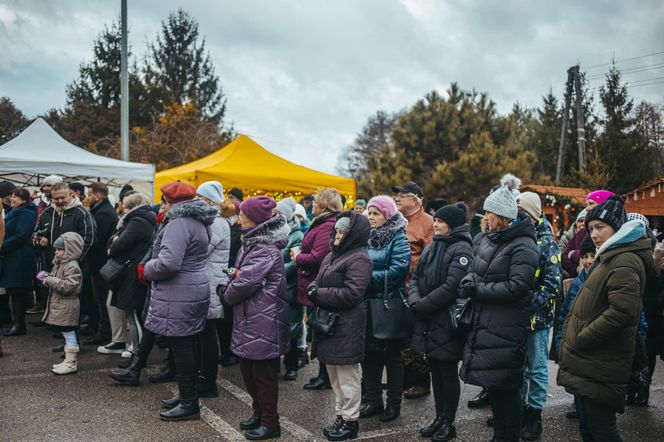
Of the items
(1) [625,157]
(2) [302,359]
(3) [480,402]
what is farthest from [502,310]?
(1) [625,157]

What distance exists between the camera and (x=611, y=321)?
2984 millimetres

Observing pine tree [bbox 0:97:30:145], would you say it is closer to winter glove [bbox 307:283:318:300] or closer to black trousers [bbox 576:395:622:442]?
winter glove [bbox 307:283:318:300]

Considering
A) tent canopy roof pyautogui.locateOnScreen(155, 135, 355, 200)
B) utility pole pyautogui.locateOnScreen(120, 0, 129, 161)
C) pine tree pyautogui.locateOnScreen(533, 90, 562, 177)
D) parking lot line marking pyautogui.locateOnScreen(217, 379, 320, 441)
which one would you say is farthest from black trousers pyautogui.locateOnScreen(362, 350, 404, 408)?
pine tree pyautogui.locateOnScreen(533, 90, 562, 177)

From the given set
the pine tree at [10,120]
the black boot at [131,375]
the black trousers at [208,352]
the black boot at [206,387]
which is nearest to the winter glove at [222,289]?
the black trousers at [208,352]

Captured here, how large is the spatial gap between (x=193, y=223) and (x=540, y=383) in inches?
115

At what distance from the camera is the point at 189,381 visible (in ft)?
14.6

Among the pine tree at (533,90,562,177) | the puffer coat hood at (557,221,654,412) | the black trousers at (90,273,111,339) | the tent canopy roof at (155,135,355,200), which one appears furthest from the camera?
the pine tree at (533,90,562,177)

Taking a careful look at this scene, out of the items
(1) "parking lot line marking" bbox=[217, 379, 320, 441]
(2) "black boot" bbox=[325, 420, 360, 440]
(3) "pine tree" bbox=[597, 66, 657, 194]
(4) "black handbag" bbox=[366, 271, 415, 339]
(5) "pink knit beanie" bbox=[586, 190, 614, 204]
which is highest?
(3) "pine tree" bbox=[597, 66, 657, 194]

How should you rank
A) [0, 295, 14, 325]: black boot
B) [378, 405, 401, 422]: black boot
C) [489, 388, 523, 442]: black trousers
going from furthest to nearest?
[0, 295, 14, 325]: black boot
[378, 405, 401, 422]: black boot
[489, 388, 523, 442]: black trousers

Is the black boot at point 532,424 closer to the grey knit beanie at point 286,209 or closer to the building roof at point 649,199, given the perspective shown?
the grey knit beanie at point 286,209

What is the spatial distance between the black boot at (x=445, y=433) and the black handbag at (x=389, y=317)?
714 mm

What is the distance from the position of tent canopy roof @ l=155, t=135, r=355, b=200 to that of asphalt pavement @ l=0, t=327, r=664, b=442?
16.5ft

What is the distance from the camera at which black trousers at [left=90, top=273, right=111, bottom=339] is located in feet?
22.1

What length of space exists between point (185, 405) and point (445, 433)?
6.61 ft
